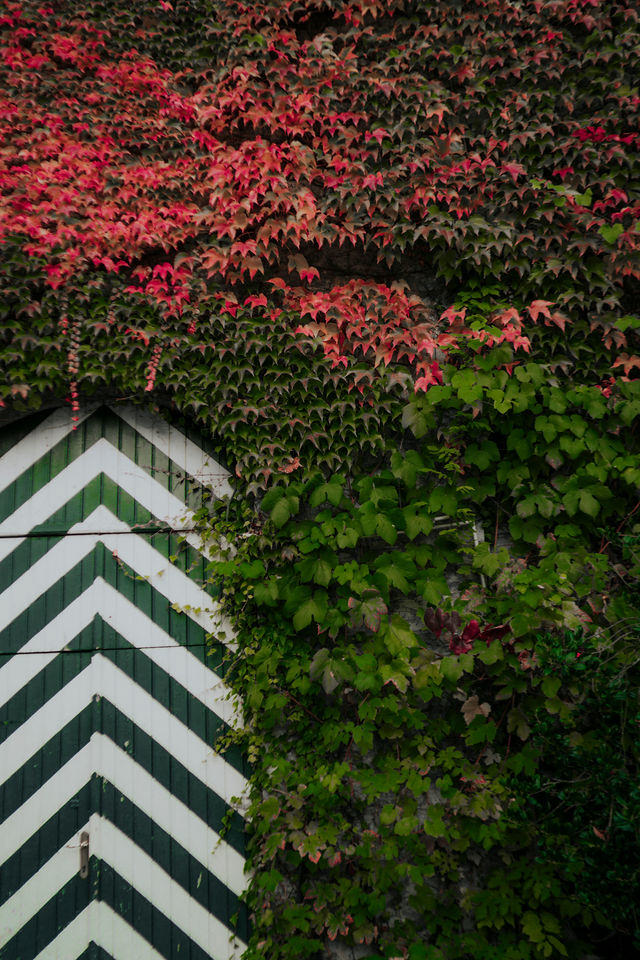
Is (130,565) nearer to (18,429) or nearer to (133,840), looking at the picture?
(18,429)

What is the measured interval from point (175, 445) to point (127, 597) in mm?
1029

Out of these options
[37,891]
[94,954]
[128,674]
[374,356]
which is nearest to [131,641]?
[128,674]

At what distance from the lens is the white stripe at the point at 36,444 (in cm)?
342

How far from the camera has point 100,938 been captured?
2914 mm

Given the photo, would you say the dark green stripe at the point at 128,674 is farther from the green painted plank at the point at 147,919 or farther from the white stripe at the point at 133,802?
the green painted plank at the point at 147,919

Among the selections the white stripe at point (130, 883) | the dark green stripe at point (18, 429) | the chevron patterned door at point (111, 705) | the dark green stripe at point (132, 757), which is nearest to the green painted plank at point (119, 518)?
the chevron patterned door at point (111, 705)

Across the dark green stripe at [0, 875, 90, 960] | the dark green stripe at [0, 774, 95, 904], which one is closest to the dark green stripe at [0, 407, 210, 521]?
the dark green stripe at [0, 774, 95, 904]

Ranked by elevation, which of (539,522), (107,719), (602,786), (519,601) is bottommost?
(107,719)

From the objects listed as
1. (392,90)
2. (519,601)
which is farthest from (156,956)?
(392,90)

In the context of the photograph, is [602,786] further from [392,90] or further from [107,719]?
[392,90]

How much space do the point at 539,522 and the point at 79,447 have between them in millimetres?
2995

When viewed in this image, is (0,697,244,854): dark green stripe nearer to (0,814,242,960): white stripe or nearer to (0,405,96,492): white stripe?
(0,814,242,960): white stripe

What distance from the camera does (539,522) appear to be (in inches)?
129

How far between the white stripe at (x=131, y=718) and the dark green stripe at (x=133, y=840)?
36cm
